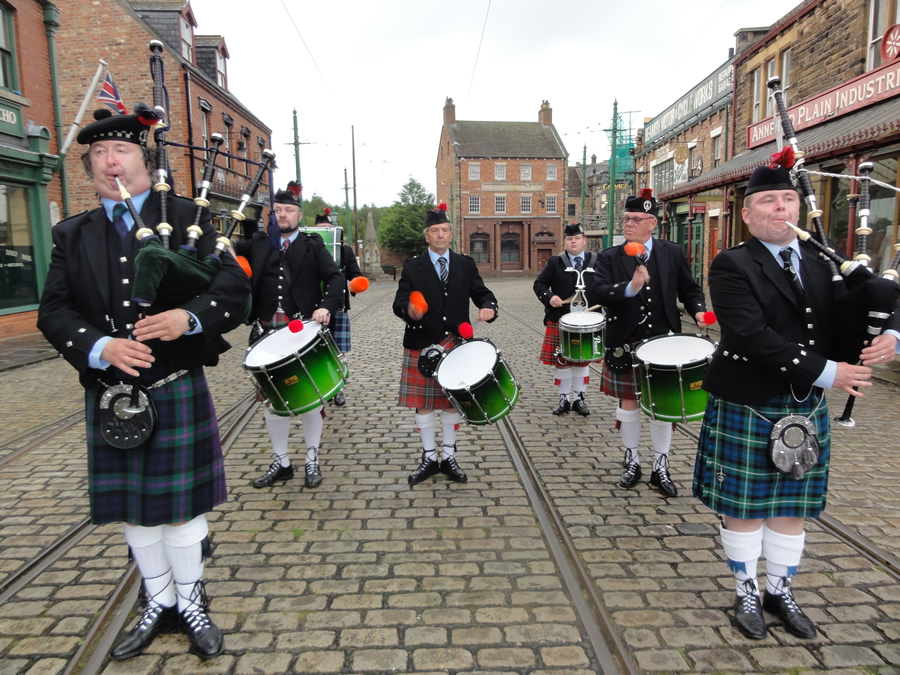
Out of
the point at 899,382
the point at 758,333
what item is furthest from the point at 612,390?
the point at 899,382

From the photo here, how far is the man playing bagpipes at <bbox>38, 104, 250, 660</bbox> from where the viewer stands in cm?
231

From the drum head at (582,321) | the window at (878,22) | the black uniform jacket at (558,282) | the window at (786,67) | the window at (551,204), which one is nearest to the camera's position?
the drum head at (582,321)

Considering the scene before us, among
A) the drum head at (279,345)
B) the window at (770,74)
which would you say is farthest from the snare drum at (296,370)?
the window at (770,74)

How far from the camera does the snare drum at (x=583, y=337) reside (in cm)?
573

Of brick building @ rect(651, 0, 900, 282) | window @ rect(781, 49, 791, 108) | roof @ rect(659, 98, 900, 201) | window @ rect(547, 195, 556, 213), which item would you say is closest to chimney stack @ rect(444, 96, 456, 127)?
window @ rect(547, 195, 556, 213)

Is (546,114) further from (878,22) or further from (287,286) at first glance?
(287,286)

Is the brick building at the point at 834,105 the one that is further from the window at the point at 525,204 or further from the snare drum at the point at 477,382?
the window at the point at 525,204

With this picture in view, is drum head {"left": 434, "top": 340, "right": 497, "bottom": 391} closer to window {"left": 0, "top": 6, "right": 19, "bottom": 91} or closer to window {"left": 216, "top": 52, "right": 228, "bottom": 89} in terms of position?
window {"left": 0, "top": 6, "right": 19, "bottom": 91}

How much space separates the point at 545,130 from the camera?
50.8 meters

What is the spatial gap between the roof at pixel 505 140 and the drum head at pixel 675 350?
45.8 meters

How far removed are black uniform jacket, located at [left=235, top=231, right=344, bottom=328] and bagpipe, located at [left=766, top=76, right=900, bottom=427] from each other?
2.91m

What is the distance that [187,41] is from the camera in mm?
20984

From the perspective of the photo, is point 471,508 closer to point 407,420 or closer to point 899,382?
point 407,420

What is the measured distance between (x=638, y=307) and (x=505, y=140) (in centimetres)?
4800
